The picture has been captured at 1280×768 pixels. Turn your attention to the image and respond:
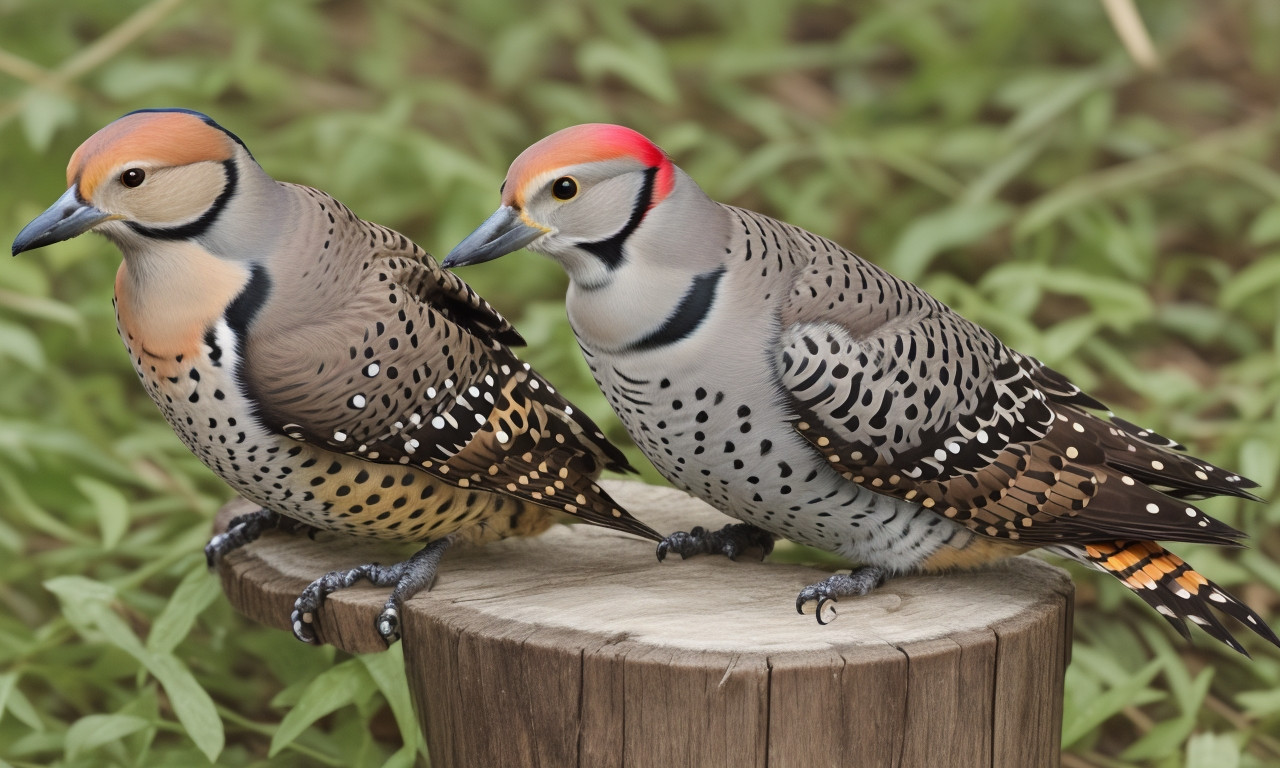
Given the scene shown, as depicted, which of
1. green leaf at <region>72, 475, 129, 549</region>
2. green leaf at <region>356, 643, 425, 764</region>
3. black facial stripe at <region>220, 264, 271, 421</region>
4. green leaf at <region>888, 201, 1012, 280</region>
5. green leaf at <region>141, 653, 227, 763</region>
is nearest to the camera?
black facial stripe at <region>220, 264, 271, 421</region>

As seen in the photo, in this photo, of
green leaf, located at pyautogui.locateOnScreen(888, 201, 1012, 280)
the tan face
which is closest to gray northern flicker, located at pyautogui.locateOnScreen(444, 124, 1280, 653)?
the tan face

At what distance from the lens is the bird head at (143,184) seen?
2.61 m

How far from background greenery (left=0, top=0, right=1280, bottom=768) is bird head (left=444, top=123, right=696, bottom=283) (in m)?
1.20

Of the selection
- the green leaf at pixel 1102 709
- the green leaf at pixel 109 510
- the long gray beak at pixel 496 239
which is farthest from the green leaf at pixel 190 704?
the green leaf at pixel 1102 709

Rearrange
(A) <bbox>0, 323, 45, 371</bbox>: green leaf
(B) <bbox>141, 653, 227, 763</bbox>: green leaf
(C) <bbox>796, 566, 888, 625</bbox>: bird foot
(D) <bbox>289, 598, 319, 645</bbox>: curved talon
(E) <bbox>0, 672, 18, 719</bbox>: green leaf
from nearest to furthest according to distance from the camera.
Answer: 1. (C) <bbox>796, 566, 888, 625</bbox>: bird foot
2. (D) <bbox>289, 598, 319, 645</bbox>: curved talon
3. (B) <bbox>141, 653, 227, 763</bbox>: green leaf
4. (E) <bbox>0, 672, 18, 719</bbox>: green leaf
5. (A) <bbox>0, 323, 45, 371</bbox>: green leaf

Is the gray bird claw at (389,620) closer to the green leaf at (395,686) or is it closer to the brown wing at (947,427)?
the green leaf at (395,686)

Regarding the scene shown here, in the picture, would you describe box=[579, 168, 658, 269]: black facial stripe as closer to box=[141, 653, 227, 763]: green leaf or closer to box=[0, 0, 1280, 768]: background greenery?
box=[0, 0, 1280, 768]: background greenery

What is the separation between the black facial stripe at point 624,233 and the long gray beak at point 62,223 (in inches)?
36.0

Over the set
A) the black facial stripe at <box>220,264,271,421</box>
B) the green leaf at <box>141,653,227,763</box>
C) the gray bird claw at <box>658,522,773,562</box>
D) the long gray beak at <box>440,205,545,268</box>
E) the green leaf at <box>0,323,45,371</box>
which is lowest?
the green leaf at <box>141,653,227,763</box>

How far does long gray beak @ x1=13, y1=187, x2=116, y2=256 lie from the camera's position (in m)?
2.61

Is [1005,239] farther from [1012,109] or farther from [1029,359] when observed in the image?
[1029,359]

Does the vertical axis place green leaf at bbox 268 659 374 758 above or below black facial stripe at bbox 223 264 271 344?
below

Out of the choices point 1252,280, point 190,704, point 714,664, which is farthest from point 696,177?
point 714,664

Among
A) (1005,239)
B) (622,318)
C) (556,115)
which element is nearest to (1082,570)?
(1005,239)
